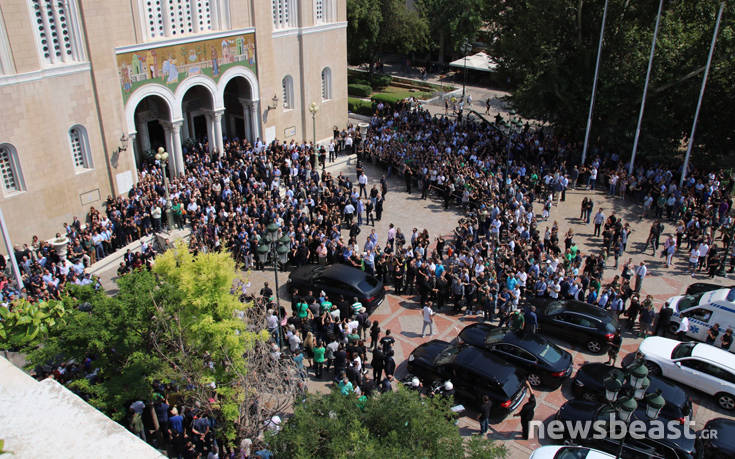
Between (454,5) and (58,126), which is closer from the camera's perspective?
(58,126)

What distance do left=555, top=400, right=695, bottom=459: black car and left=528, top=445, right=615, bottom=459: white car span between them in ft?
2.50

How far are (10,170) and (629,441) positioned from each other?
2310 cm

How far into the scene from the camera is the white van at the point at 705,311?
17797 mm

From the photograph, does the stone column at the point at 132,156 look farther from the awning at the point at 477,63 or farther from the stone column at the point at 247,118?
the awning at the point at 477,63

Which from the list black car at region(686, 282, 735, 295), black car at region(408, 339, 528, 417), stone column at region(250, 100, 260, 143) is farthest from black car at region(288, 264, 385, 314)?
stone column at region(250, 100, 260, 143)

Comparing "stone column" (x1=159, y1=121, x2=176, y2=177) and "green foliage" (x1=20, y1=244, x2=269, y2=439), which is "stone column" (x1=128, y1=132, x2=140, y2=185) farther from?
"green foliage" (x1=20, y1=244, x2=269, y2=439)

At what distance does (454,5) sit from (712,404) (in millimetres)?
48324

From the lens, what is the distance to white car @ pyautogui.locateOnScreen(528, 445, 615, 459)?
12.6m

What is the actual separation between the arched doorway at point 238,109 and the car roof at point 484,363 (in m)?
21.0

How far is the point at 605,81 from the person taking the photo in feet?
101

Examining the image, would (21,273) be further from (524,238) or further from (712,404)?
(712,404)

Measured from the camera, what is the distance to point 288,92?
34875 mm

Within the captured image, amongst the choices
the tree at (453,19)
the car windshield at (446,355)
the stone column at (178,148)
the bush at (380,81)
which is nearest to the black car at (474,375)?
the car windshield at (446,355)

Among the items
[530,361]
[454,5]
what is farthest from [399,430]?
[454,5]
